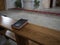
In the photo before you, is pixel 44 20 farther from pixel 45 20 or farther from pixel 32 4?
pixel 32 4

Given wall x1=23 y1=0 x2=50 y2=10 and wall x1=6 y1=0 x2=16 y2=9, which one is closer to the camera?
wall x1=6 y1=0 x2=16 y2=9

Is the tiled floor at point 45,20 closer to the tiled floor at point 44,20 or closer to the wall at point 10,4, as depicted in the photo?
the tiled floor at point 44,20

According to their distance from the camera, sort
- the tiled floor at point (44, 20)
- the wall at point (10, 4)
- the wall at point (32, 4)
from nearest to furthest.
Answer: the tiled floor at point (44, 20) < the wall at point (10, 4) < the wall at point (32, 4)

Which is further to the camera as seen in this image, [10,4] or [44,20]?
[10,4]

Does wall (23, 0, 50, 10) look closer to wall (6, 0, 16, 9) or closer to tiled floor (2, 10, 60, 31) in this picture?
wall (6, 0, 16, 9)

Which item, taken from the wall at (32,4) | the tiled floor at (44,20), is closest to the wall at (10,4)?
the wall at (32,4)

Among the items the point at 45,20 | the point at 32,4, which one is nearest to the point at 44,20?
the point at 45,20

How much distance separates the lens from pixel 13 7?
22.5 feet

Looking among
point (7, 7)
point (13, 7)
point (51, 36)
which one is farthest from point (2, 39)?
point (13, 7)

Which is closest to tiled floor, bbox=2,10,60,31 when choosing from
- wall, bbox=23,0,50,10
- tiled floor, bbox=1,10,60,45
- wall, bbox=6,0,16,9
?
tiled floor, bbox=1,10,60,45

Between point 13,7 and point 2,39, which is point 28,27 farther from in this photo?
point 13,7

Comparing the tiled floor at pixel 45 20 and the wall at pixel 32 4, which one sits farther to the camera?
the wall at pixel 32 4

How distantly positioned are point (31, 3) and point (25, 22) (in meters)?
5.61

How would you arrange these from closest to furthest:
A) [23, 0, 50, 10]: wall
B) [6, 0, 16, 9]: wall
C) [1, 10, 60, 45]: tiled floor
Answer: [1, 10, 60, 45]: tiled floor, [6, 0, 16, 9]: wall, [23, 0, 50, 10]: wall
